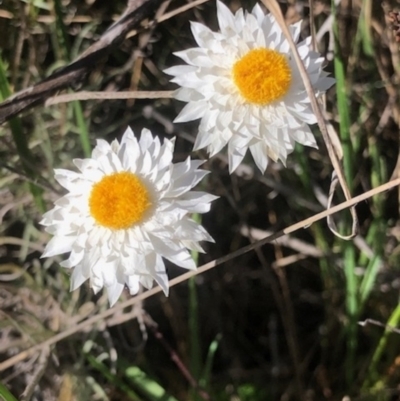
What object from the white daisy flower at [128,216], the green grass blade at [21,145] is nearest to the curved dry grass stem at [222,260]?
the white daisy flower at [128,216]

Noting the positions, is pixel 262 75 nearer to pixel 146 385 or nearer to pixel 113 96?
pixel 113 96

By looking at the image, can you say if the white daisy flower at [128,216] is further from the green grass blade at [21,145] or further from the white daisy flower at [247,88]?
the green grass blade at [21,145]

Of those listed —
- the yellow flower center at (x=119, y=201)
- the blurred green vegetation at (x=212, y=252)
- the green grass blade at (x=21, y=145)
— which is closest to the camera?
the yellow flower center at (x=119, y=201)

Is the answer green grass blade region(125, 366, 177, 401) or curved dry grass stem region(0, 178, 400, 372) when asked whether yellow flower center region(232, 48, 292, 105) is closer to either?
curved dry grass stem region(0, 178, 400, 372)

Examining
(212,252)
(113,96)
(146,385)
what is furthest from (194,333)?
(113,96)

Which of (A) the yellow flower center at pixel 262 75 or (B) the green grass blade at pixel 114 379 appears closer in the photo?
(A) the yellow flower center at pixel 262 75

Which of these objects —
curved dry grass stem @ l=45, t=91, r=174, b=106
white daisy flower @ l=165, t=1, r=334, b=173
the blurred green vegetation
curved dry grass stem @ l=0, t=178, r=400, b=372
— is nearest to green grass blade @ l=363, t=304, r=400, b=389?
the blurred green vegetation

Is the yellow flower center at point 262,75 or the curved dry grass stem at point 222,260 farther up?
the yellow flower center at point 262,75

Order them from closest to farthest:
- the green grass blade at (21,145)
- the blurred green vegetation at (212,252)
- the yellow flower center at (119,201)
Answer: the yellow flower center at (119,201), the green grass blade at (21,145), the blurred green vegetation at (212,252)
